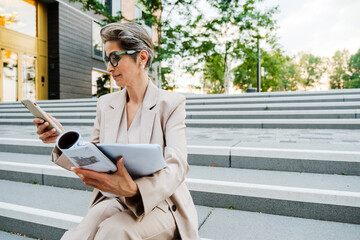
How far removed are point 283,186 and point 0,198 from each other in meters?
2.77

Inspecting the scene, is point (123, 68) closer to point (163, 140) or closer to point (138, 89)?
point (138, 89)

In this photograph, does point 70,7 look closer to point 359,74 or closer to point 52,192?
point 52,192

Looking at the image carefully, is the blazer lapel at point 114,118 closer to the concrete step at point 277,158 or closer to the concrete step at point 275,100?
the concrete step at point 277,158

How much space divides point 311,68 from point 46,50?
52.4m

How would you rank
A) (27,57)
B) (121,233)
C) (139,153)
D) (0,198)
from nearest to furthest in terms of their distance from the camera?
(139,153)
(121,233)
(0,198)
(27,57)

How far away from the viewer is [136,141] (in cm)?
149

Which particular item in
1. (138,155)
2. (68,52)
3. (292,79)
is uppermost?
(292,79)

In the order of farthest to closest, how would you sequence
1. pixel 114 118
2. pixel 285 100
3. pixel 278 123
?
pixel 285 100 → pixel 278 123 → pixel 114 118

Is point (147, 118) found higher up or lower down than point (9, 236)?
higher up

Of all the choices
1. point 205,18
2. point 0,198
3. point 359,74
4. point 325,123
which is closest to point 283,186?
point 0,198

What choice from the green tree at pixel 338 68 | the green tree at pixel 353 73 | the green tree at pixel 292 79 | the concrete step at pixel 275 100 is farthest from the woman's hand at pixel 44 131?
the green tree at pixel 338 68

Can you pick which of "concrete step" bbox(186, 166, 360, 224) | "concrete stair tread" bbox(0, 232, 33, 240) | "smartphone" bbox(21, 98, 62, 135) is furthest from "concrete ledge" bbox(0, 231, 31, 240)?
"concrete step" bbox(186, 166, 360, 224)

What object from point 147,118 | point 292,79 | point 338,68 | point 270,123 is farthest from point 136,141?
point 338,68

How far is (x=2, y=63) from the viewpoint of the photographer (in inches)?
461
